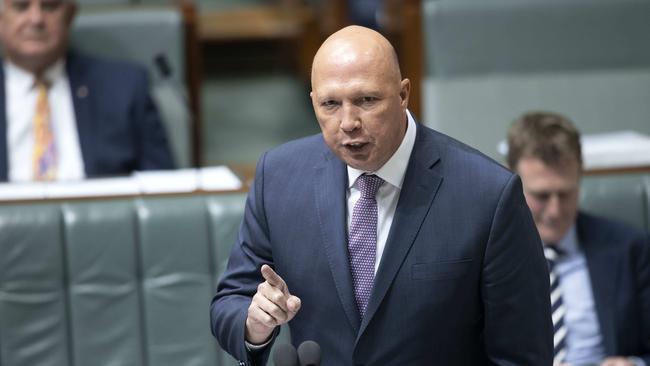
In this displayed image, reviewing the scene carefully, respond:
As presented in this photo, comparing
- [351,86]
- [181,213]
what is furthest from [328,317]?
[181,213]

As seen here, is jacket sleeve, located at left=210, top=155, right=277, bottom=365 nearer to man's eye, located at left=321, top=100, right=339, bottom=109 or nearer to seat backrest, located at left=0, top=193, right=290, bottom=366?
man's eye, located at left=321, top=100, right=339, bottom=109

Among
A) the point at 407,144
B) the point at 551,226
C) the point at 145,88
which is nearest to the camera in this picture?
the point at 407,144

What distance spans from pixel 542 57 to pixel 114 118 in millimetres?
862

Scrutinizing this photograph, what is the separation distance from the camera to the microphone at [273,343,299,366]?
97 cm

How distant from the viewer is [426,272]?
44.3 inches

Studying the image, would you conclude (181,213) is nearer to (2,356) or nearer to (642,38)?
(2,356)

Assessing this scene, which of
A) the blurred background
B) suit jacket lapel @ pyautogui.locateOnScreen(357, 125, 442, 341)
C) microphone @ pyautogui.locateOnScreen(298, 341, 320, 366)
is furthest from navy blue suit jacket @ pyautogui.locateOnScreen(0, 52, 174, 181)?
microphone @ pyautogui.locateOnScreen(298, 341, 320, 366)

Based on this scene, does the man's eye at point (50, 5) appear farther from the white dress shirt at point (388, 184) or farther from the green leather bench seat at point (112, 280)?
the white dress shirt at point (388, 184)

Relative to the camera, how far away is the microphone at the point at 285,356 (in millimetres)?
971

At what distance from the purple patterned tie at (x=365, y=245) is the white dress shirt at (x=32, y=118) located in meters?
1.19

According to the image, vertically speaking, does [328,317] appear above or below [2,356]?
above

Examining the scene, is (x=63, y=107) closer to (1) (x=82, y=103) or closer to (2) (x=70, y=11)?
(1) (x=82, y=103)

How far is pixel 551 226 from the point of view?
1.62 metres

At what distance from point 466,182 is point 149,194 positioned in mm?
651
